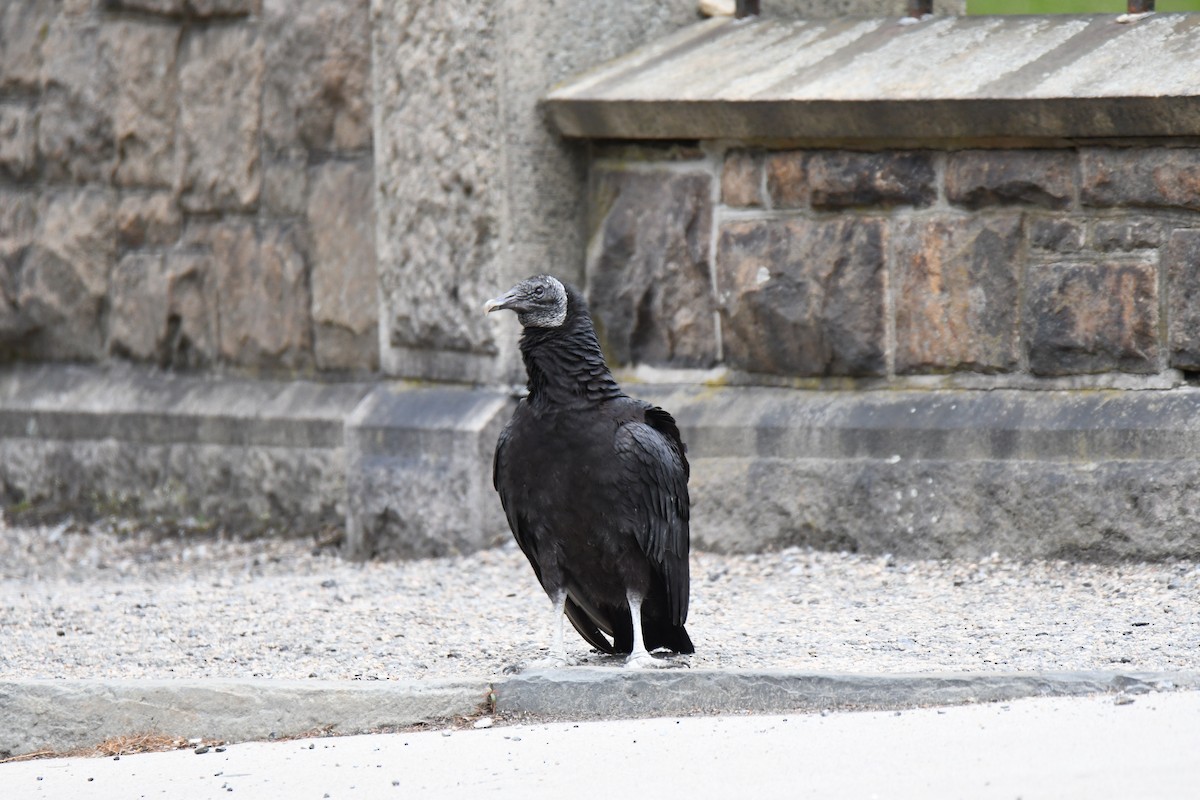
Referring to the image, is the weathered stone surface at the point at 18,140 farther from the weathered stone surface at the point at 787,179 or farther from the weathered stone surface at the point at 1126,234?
the weathered stone surface at the point at 1126,234

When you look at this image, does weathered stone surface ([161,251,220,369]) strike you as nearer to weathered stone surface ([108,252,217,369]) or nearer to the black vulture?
weathered stone surface ([108,252,217,369])

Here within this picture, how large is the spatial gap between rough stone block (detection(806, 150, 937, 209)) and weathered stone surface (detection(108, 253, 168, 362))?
2.97m

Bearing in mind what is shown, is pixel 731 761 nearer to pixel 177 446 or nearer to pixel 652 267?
pixel 652 267

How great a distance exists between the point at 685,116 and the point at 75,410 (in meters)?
3.13

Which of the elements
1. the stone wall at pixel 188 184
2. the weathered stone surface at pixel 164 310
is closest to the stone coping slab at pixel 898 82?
the stone wall at pixel 188 184

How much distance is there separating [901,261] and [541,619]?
5.12ft

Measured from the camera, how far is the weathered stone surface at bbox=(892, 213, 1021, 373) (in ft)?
17.1

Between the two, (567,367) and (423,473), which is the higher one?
(567,367)

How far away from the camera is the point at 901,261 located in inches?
212

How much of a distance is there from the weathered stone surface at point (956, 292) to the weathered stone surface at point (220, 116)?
2.73 meters

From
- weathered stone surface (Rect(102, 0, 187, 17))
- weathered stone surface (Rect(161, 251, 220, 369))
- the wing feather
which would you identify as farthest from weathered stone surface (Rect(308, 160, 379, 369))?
the wing feather

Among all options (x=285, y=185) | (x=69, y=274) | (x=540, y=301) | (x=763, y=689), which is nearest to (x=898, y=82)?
(x=540, y=301)

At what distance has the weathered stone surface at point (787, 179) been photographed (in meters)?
5.50

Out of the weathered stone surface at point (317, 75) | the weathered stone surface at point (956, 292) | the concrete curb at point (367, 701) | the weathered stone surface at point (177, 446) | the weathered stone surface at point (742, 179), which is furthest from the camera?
the weathered stone surface at point (177, 446)
